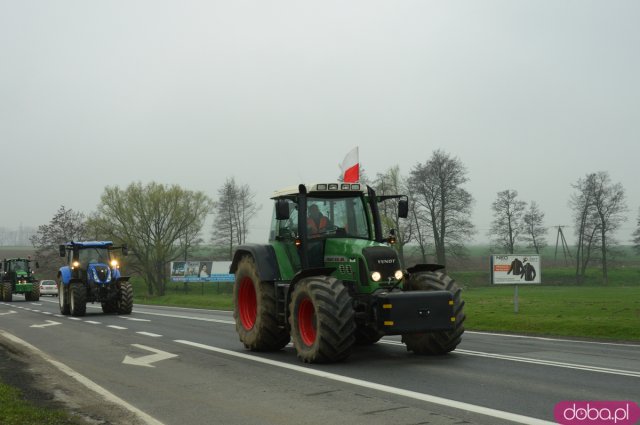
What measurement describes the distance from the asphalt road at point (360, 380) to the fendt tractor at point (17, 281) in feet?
99.1

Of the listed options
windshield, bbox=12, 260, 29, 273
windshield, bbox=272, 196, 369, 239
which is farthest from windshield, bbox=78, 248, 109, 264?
windshield, bbox=12, 260, 29, 273

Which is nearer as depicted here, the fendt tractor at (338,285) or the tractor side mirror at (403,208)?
the fendt tractor at (338,285)

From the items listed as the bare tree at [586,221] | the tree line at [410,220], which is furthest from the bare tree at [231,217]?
the bare tree at [586,221]

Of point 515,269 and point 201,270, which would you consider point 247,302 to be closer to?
point 515,269

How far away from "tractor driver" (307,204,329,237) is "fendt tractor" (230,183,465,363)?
16 mm

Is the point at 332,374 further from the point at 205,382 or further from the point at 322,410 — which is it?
the point at 322,410

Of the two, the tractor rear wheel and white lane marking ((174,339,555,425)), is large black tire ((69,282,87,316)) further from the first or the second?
white lane marking ((174,339,555,425))

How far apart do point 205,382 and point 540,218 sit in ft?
199

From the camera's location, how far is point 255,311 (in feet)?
41.5

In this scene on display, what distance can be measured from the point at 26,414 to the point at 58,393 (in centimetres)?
160

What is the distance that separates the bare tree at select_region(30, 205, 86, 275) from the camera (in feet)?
266

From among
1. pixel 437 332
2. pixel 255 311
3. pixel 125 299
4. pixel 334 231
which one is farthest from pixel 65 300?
pixel 437 332

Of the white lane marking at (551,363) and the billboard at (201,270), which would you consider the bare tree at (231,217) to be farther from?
the white lane marking at (551,363)

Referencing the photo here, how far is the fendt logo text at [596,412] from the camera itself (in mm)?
6055
